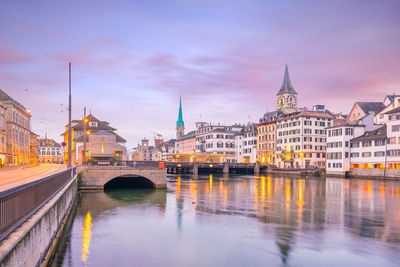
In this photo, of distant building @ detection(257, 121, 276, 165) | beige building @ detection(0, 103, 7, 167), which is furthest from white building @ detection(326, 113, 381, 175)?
beige building @ detection(0, 103, 7, 167)

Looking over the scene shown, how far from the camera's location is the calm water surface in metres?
20.9

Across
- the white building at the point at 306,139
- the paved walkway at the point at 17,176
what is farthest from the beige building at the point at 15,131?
the white building at the point at 306,139

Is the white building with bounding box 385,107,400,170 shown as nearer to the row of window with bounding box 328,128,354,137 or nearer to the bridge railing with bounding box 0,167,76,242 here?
the row of window with bounding box 328,128,354,137

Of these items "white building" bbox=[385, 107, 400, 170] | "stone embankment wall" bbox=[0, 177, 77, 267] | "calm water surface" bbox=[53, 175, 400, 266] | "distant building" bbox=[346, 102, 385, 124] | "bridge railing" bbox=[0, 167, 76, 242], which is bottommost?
"calm water surface" bbox=[53, 175, 400, 266]

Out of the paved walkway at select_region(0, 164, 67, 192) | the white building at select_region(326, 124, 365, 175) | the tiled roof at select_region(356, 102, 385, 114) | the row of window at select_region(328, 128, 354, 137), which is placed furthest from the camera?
the tiled roof at select_region(356, 102, 385, 114)

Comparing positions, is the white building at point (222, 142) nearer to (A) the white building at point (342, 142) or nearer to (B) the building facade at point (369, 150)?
(A) the white building at point (342, 142)

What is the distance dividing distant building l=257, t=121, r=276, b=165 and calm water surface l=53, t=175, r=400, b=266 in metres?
97.4

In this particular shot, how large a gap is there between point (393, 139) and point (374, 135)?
9.36 metres

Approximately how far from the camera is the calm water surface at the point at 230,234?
→ 20.9 metres

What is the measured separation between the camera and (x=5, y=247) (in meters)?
10.1

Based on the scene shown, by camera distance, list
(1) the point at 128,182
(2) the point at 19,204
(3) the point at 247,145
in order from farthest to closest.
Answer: (3) the point at 247,145 < (1) the point at 128,182 < (2) the point at 19,204

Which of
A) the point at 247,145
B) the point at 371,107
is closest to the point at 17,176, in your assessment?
the point at 371,107

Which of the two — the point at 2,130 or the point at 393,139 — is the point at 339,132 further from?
the point at 2,130

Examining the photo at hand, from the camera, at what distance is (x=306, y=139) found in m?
123
